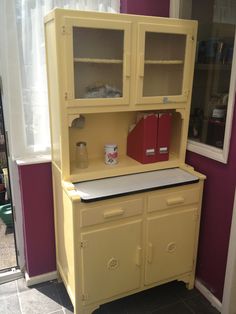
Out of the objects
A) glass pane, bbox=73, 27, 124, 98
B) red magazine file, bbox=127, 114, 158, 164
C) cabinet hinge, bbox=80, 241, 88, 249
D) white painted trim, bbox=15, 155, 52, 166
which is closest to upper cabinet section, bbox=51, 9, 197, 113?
glass pane, bbox=73, 27, 124, 98

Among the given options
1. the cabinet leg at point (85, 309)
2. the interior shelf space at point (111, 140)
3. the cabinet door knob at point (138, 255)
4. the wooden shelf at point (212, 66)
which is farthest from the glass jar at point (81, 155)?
the wooden shelf at point (212, 66)

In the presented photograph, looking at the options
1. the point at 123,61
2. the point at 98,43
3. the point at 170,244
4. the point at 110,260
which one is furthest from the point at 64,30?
the point at 170,244

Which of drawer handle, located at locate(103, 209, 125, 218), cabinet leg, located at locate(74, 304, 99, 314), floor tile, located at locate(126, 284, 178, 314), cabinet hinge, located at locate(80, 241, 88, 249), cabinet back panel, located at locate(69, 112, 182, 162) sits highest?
cabinet back panel, located at locate(69, 112, 182, 162)

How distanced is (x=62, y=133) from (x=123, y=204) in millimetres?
521

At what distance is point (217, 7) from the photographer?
186 cm

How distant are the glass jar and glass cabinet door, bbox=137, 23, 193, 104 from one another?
44 centimetres

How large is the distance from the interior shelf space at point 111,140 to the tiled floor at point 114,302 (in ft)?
2.85

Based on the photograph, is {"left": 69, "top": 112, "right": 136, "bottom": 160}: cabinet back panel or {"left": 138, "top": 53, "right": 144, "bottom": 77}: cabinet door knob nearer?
{"left": 138, "top": 53, "right": 144, "bottom": 77}: cabinet door knob

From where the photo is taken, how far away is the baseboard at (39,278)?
2.06m

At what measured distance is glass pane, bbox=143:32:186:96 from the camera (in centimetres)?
174

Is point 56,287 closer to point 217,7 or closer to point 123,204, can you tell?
point 123,204

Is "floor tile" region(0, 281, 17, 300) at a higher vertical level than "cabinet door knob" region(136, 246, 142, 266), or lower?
lower

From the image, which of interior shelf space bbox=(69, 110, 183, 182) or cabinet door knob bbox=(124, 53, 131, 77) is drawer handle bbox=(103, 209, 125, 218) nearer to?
interior shelf space bbox=(69, 110, 183, 182)

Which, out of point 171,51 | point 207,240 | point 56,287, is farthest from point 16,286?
point 171,51
